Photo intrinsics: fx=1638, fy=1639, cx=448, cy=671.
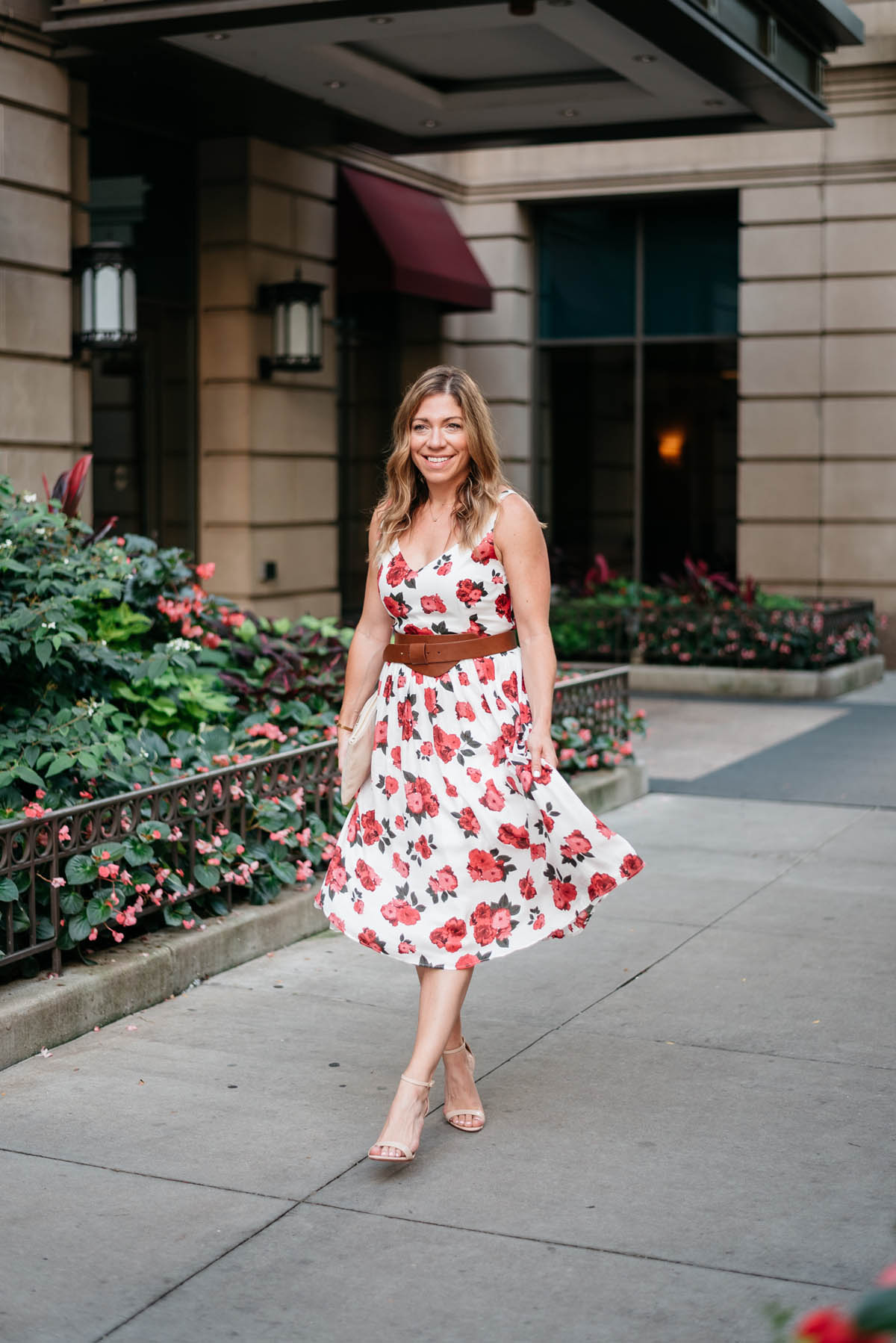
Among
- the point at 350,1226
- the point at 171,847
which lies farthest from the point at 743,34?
the point at 350,1226

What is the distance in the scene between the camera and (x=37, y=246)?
36.5ft

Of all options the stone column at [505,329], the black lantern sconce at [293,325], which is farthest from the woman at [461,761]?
the stone column at [505,329]

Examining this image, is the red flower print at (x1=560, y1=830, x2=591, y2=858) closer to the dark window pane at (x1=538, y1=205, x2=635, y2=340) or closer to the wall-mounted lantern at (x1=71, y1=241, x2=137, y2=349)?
the wall-mounted lantern at (x1=71, y1=241, x2=137, y2=349)

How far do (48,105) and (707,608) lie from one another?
7161 mm

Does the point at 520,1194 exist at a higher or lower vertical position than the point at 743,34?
lower

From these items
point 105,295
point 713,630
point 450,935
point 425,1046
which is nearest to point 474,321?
point 713,630

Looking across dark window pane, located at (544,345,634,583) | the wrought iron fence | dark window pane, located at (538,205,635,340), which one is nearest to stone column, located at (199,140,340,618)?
dark window pane, located at (538,205,635,340)

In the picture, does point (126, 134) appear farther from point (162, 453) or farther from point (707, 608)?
point (707, 608)

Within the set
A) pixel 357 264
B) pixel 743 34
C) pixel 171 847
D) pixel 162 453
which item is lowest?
pixel 171 847

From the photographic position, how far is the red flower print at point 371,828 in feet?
14.0

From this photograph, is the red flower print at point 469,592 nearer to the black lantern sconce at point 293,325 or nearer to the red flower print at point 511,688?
the red flower print at point 511,688

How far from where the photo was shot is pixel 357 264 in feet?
48.4

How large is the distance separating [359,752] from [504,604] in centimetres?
55

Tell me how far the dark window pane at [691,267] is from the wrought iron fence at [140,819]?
473 inches
